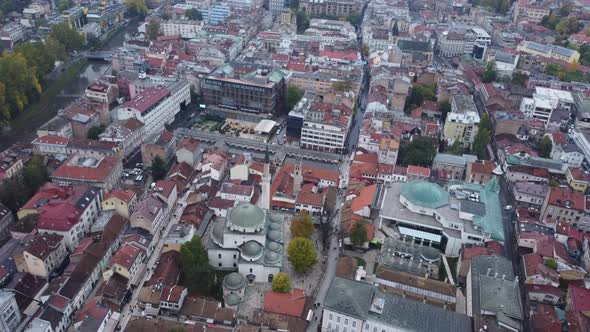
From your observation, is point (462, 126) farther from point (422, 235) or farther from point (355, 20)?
point (355, 20)

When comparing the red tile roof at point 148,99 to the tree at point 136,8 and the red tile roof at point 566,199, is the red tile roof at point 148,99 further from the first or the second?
the tree at point 136,8

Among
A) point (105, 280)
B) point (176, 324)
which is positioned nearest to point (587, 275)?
point (176, 324)

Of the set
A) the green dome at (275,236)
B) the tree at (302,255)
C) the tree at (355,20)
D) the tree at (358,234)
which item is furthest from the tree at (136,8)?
the tree at (302,255)

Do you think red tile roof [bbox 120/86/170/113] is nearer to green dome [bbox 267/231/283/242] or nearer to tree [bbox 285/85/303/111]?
tree [bbox 285/85/303/111]

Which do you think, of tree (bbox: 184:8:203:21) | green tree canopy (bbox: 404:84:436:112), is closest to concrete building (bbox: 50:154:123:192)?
green tree canopy (bbox: 404:84:436:112)

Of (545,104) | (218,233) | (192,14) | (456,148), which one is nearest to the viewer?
(218,233)

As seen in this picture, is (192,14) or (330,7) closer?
(192,14)

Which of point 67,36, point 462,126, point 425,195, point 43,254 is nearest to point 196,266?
point 43,254
